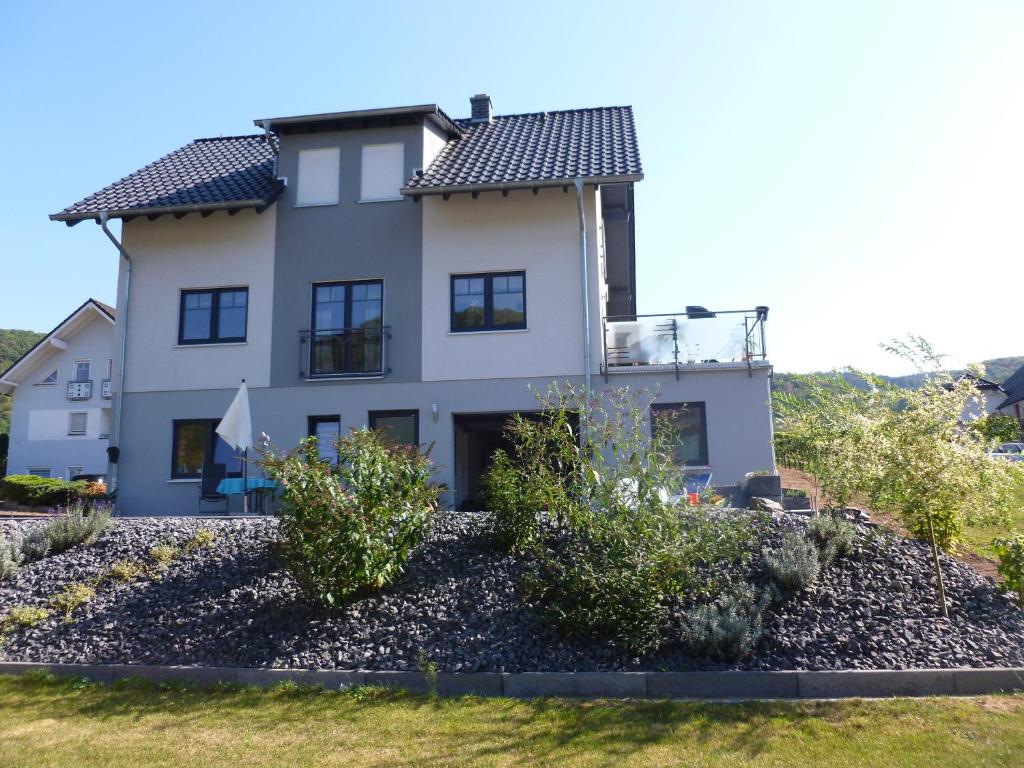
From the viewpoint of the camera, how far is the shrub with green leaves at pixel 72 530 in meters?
9.13

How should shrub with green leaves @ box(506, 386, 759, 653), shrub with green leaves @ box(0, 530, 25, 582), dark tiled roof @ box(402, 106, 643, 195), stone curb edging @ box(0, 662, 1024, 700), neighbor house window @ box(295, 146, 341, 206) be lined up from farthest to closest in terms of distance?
neighbor house window @ box(295, 146, 341, 206)
dark tiled roof @ box(402, 106, 643, 195)
shrub with green leaves @ box(0, 530, 25, 582)
shrub with green leaves @ box(506, 386, 759, 653)
stone curb edging @ box(0, 662, 1024, 700)

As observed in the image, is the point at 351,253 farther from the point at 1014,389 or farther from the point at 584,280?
the point at 1014,389

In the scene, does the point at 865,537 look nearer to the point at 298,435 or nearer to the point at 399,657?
the point at 399,657

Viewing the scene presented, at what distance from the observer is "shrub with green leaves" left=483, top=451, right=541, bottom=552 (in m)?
7.87

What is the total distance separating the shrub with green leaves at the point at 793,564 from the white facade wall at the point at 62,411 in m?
28.7

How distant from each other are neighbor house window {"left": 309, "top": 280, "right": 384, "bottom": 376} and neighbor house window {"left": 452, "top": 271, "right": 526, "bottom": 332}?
1.50m

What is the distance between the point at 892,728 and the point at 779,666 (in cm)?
99

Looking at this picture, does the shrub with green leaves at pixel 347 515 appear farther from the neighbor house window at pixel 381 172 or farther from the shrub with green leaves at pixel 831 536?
the neighbor house window at pixel 381 172

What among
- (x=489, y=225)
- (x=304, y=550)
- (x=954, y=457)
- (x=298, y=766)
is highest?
(x=489, y=225)

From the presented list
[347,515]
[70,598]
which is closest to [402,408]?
[70,598]

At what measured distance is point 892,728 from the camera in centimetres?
510

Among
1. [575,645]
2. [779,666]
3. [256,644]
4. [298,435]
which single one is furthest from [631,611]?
[298,435]

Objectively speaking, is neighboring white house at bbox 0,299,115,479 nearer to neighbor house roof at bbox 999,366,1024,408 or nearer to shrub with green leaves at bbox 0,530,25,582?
shrub with green leaves at bbox 0,530,25,582

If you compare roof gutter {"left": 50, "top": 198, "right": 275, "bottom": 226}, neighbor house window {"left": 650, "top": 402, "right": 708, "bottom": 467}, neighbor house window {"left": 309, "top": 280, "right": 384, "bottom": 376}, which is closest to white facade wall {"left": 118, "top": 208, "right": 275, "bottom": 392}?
roof gutter {"left": 50, "top": 198, "right": 275, "bottom": 226}
